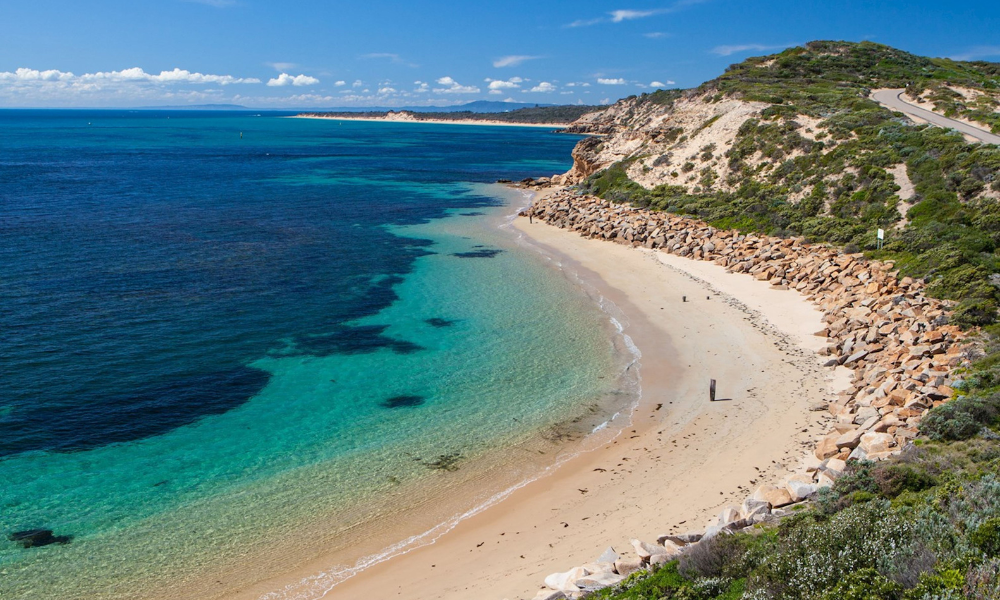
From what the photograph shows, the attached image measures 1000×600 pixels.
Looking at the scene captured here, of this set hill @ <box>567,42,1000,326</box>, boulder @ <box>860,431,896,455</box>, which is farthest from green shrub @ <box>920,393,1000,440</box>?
hill @ <box>567,42,1000,326</box>

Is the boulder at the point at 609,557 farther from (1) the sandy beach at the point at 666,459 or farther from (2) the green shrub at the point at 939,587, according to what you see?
(2) the green shrub at the point at 939,587

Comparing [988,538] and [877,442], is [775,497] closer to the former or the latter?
[877,442]

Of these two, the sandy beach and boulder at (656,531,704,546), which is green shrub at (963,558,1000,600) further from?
the sandy beach

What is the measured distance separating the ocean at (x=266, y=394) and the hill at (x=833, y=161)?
14.9 metres

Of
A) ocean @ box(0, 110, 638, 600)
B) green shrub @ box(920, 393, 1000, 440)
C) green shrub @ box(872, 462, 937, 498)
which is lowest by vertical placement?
ocean @ box(0, 110, 638, 600)

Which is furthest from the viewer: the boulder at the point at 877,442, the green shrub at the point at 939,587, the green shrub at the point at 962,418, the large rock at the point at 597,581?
the boulder at the point at 877,442

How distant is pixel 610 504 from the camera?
1652 centimetres

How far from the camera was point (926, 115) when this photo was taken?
178 ft

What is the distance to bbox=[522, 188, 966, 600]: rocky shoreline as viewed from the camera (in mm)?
13086

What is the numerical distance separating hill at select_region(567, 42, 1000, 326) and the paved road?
58.5 inches

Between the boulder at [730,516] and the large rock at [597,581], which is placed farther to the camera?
the boulder at [730,516]

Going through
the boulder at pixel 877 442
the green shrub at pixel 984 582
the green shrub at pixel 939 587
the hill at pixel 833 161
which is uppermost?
the hill at pixel 833 161

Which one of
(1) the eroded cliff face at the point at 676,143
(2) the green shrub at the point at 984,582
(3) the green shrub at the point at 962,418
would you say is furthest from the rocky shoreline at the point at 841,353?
(1) the eroded cliff face at the point at 676,143

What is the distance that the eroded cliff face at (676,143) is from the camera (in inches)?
2232
